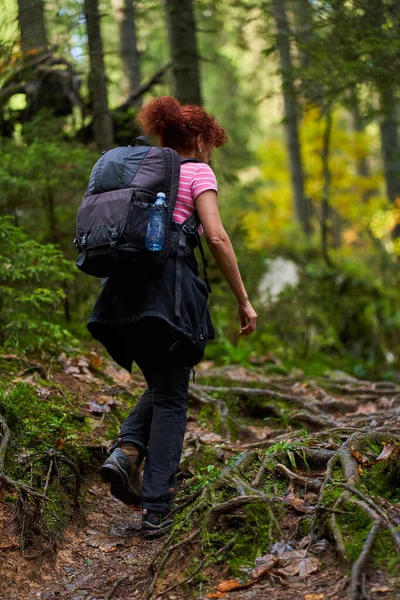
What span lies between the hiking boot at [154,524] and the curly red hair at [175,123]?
223 cm

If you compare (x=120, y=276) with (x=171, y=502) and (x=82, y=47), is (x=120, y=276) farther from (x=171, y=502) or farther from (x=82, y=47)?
(x=82, y=47)

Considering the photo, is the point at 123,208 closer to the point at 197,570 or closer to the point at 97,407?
the point at 197,570

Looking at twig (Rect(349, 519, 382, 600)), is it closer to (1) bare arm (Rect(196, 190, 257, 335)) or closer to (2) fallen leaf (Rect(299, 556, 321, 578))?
(2) fallen leaf (Rect(299, 556, 321, 578))

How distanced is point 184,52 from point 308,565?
763cm

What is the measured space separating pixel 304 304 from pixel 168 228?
23.3ft

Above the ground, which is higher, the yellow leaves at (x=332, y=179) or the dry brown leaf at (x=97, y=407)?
the dry brown leaf at (x=97, y=407)

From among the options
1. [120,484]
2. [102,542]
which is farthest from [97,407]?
[102,542]

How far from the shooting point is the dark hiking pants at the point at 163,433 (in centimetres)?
371

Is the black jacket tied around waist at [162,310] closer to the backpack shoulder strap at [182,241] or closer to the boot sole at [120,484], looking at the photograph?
the backpack shoulder strap at [182,241]

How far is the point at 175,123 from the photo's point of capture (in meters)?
3.86

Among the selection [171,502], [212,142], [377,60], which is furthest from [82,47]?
[171,502]

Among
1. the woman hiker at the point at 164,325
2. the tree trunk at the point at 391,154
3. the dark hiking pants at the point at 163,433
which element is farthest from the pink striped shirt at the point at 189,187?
the tree trunk at the point at 391,154

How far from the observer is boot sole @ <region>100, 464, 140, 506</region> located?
3742mm

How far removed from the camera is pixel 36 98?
8414 millimetres
